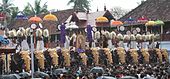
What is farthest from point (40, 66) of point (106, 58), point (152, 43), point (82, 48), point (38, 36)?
point (152, 43)

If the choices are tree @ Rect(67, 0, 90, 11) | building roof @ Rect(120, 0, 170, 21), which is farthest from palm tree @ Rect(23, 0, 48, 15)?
building roof @ Rect(120, 0, 170, 21)

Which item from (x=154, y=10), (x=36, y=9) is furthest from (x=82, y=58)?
(x=36, y=9)

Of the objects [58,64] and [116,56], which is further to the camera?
[116,56]

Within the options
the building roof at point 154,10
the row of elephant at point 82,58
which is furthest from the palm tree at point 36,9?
the row of elephant at point 82,58

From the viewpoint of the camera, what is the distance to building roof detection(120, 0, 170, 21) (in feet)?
134

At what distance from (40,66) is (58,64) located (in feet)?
5.98

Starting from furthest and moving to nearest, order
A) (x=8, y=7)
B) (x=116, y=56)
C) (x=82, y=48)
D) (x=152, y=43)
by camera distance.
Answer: (x=8, y=7)
(x=152, y=43)
(x=116, y=56)
(x=82, y=48)

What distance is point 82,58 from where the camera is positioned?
27953 mm

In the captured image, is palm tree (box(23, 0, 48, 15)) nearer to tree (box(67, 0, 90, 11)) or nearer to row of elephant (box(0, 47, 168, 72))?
tree (box(67, 0, 90, 11))

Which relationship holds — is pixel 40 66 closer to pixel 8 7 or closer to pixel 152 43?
pixel 152 43

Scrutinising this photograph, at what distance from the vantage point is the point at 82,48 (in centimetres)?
2877

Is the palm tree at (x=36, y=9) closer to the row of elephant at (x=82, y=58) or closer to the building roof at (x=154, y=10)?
the building roof at (x=154, y=10)

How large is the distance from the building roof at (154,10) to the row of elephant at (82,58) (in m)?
7.12

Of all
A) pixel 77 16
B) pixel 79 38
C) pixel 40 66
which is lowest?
pixel 40 66
